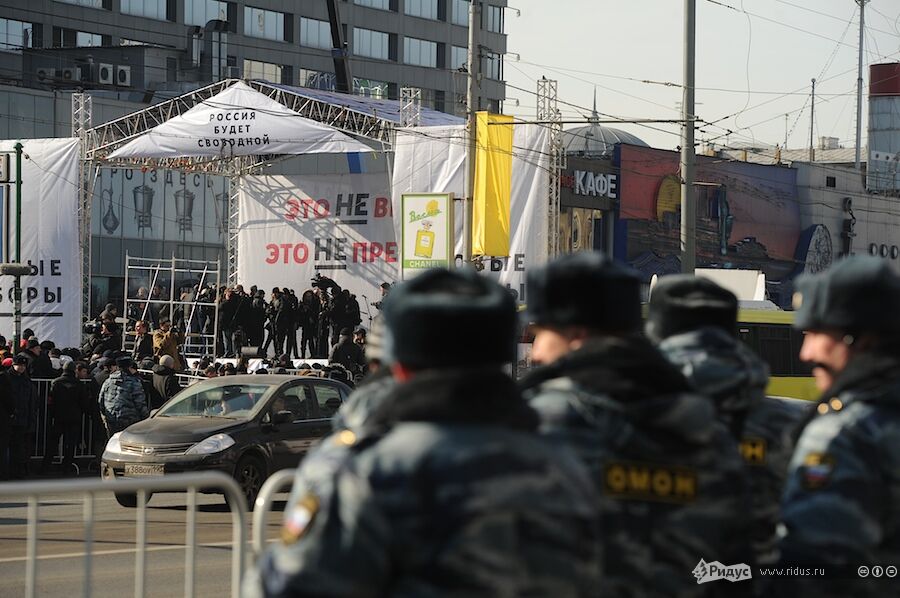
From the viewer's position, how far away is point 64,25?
71562 mm

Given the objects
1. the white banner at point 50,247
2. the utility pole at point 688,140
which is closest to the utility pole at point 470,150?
the utility pole at point 688,140

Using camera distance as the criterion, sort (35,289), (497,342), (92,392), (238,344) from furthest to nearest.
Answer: (238,344) < (35,289) < (92,392) < (497,342)

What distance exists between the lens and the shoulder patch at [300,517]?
267cm

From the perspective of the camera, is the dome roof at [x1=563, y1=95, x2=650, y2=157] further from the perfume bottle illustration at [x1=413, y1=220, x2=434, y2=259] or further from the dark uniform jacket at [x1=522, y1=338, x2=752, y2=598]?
the dark uniform jacket at [x1=522, y1=338, x2=752, y2=598]

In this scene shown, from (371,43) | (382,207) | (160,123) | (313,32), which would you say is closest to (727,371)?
(160,123)

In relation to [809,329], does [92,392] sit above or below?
below

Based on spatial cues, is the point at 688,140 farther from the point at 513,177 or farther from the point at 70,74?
the point at 70,74

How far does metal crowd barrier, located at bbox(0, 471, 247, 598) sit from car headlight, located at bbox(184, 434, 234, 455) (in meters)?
9.10

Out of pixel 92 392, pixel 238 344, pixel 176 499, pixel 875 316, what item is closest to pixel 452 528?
pixel 875 316

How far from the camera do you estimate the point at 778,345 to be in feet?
78.9

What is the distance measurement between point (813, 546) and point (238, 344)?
93.4 feet

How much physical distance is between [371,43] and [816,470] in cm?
8321

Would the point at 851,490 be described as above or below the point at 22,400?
above

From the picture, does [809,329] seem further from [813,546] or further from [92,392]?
[92,392]
